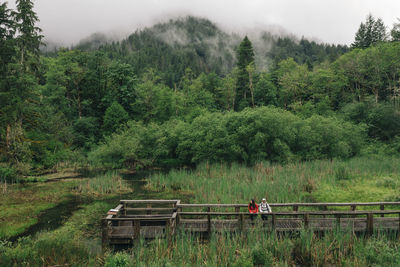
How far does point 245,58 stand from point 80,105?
125ft

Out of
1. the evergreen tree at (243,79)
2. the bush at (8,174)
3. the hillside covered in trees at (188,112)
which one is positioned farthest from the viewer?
the evergreen tree at (243,79)

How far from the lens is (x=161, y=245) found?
959cm

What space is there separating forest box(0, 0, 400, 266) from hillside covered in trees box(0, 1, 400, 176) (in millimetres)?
172

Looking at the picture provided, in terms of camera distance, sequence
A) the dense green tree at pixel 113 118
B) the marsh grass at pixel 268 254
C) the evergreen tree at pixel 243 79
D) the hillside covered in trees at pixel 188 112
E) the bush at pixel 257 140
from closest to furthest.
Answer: the marsh grass at pixel 268 254, the hillside covered in trees at pixel 188 112, the bush at pixel 257 140, the dense green tree at pixel 113 118, the evergreen tree at pixel 243 79

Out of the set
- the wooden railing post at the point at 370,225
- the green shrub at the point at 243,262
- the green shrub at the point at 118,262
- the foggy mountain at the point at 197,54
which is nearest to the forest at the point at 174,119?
the green shrub at the point at 118,262

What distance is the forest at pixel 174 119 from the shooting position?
27.8m

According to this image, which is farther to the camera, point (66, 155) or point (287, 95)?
point (287, 95)

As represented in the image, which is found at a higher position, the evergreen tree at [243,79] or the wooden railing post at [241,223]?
the evergreen tree at [243,79]

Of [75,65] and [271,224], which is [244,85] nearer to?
[75,65]

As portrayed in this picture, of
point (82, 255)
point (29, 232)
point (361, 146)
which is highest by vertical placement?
point (361, 146)

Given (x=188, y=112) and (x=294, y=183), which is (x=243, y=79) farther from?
(x=294, y=183)

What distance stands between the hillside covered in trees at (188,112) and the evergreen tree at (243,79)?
0.75ft

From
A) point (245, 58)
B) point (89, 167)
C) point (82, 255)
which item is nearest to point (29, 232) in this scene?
point (82, 255)

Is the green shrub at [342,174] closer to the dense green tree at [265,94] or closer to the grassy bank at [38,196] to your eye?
the grassy bank at [38,196]
